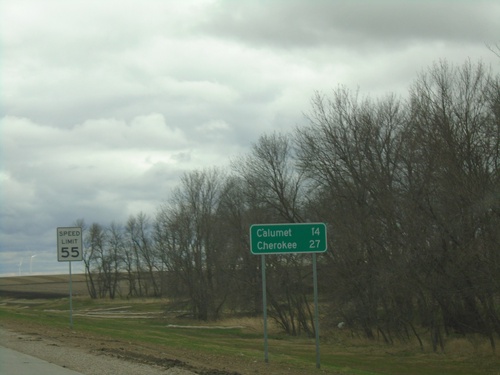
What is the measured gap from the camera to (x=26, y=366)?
47.6ft

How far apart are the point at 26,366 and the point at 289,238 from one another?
632 cm

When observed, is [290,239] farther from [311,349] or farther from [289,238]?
[311,349]

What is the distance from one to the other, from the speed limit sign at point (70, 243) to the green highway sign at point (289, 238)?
1131 centimetres

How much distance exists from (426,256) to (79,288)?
387 ft

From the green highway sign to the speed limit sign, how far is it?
11.3 m

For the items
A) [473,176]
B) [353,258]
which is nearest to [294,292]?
[353,258]

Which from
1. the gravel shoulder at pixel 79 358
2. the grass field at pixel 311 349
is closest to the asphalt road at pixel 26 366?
the gravel shoulder at pixel 79 358

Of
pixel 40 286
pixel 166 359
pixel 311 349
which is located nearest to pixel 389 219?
pixel 311 349

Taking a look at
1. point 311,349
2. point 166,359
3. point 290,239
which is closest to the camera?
point 290,239

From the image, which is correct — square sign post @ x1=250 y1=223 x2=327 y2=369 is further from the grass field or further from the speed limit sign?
the speed limit sign

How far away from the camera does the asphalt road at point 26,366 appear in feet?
44.5

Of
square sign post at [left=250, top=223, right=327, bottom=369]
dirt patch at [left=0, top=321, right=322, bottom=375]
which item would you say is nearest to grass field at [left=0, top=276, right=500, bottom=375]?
dirt patch at [left=0, top=321, right=322, bottom=375]

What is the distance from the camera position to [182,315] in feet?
227

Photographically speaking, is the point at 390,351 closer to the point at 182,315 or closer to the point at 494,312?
the point at 494,312
